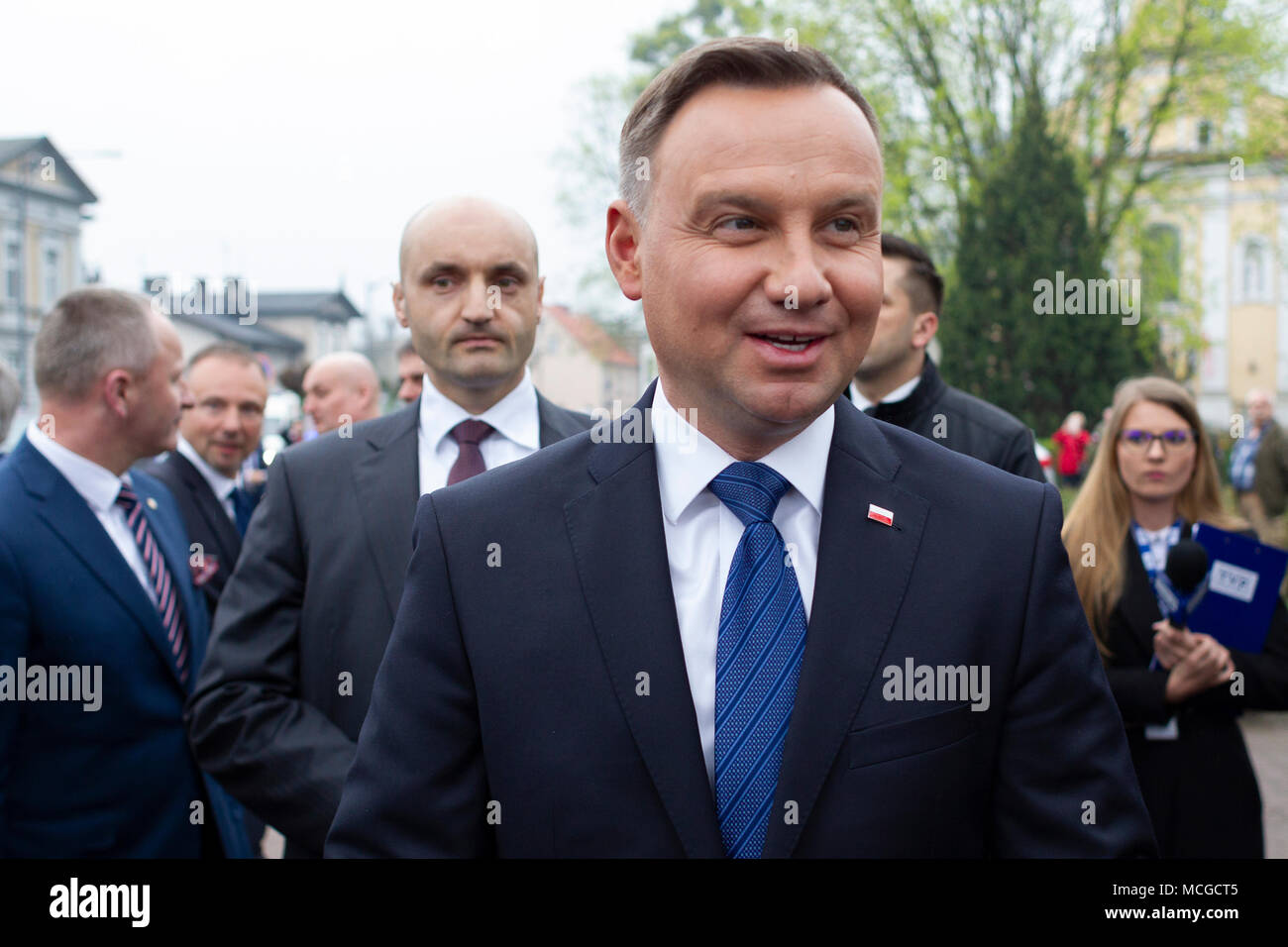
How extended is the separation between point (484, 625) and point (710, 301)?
584 millimetres

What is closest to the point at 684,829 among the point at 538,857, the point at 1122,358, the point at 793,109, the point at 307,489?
the point at 538,857

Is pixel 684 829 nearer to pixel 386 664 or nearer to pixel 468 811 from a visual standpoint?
pixel 468 811

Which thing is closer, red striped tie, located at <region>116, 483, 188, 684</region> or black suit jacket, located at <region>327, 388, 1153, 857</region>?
black suit jacket, located at <region>327, 388, 1153, 857</region>

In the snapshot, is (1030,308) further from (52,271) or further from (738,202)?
(52,271)

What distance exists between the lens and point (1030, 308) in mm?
19125

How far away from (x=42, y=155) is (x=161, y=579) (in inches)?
1551

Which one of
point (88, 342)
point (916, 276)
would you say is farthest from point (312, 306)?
point (916, 276)

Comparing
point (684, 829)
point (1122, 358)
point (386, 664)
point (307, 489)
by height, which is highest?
point (1122, 358)

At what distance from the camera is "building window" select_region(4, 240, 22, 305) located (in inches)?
1361

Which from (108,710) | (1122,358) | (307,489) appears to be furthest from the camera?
(1122,358)

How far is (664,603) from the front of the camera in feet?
5.70

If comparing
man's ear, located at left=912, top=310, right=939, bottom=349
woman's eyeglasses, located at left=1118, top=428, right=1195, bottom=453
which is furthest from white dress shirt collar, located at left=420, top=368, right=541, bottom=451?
woman's eyeglasses, located at left=1118, top=428, right=1195, bottom=453

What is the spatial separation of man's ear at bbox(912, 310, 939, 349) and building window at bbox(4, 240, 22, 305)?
35954mm

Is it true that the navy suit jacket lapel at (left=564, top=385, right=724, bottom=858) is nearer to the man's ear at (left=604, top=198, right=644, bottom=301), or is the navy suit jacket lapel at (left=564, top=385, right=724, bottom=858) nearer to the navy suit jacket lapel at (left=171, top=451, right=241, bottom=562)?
the man's ear at (left=604, top=198, right=644, bottom=301)
